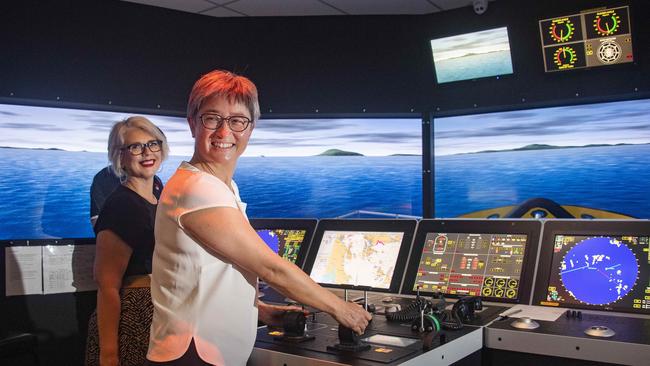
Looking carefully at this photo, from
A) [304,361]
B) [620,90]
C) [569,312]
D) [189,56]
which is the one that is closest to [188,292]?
[304,361]

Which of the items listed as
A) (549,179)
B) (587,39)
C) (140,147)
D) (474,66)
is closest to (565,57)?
(587,39)

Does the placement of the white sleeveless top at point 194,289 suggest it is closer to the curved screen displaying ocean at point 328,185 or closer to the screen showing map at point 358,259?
the screen showing map at point 358,259

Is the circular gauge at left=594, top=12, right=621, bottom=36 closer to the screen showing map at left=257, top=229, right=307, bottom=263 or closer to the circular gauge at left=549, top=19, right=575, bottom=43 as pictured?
the circular gauge at left=549, top=19, right=575, bottom=43

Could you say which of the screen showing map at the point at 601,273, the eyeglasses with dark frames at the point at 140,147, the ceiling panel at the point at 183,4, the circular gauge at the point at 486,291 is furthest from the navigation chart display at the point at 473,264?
the ceiling panel at the point at 183,4

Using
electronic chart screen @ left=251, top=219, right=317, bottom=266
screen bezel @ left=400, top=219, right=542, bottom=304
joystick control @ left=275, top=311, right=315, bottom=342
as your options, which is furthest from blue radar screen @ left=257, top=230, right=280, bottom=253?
joystick control @ left=275, top=311, right=315, bottom=342

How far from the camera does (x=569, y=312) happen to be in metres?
2.26

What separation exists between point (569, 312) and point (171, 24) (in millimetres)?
3436

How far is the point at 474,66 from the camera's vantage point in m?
4.59

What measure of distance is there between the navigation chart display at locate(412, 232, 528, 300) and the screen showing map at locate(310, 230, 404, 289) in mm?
156

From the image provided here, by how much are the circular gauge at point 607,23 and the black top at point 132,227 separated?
10.9ft

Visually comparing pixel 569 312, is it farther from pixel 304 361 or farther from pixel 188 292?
pixel 188 292

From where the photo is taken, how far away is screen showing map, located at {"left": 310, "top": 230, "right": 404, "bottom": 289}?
2840mm

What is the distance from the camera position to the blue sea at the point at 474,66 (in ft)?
14.8

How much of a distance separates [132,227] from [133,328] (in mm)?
333
